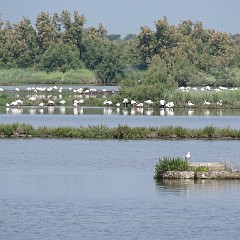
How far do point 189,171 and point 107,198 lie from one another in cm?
422

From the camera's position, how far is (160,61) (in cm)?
11938

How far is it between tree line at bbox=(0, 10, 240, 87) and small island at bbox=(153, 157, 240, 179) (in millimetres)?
80626

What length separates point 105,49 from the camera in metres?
129

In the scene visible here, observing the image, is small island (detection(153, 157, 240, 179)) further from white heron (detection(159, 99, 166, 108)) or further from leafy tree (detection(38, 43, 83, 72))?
leafy tree (detection(38, 43, 83, 72))

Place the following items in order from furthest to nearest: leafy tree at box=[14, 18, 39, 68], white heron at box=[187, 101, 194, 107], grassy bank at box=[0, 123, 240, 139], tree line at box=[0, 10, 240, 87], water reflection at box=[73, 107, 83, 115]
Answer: leafy tree at box=[14, 18, 39, 68] → tree line at box=[0, 10, 240, 87] → white heron at box=[187, 101, 194, 107] → water reflection at box=[73, 107, 83, 115] → grassy bank at box=[0, 123, 240, 139]

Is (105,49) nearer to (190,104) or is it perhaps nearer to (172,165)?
(190,104)

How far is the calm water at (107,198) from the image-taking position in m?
26.4

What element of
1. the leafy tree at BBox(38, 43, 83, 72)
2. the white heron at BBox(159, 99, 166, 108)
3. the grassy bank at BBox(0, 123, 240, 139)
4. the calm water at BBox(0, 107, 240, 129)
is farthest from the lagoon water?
the leafy tree at BBox(38, 43, 83, 72)

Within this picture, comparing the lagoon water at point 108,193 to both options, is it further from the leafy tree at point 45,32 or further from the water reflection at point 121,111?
the leafy tree at point 45,32

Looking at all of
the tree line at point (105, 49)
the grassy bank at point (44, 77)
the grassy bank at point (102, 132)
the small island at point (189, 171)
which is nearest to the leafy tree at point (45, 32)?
the tree line at point (105, 49)

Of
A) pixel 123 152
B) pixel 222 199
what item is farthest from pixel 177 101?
pixel 222 199

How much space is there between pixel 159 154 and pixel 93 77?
3230 inches

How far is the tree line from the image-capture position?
403ft

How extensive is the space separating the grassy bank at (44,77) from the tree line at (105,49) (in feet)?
3.53
